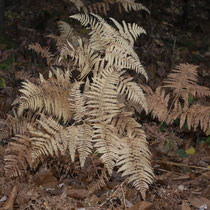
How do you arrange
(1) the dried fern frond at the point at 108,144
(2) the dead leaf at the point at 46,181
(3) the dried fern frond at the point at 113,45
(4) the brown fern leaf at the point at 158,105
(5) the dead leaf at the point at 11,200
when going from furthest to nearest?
1. (4) the brown fern leaf at the point at 158,105
2. (3) the dried fern frond at the point at 113,45
3. (2) the dead leaf at the point at 46,181
4. (1) the dried fern frond at the point at 108,144
5. (5) the dead leaf at the point at 11,200

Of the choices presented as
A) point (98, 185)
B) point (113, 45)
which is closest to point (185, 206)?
point (98, 185)

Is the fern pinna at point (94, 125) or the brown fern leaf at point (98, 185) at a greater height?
the fern pinna at point (94, 125)

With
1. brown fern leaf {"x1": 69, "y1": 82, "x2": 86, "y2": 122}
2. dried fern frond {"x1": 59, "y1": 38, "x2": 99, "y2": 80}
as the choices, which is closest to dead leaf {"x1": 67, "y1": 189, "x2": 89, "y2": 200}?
brown fern leaf {"x1": 69, "y1": 82, "x2": 86, "y2": 122}

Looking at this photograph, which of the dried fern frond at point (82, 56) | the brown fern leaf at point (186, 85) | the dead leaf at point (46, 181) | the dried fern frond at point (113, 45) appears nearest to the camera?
the dead leaf at point (46, 181)

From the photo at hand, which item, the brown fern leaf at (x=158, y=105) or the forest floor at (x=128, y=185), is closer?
the forest floor at (x=128, y=185)

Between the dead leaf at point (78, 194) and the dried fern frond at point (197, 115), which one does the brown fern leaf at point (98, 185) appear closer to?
the dead leaf at point (78, 194)

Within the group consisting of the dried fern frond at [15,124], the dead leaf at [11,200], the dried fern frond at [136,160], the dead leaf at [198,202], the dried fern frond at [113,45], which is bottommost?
the dead leaf at [11,200]

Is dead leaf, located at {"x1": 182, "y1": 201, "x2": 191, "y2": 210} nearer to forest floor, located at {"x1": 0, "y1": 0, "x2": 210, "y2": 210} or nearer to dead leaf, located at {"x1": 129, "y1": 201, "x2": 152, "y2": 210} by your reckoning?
forest floor, located at {"x1": 0, "y1": 0, "x2": 210, "y2": 210}

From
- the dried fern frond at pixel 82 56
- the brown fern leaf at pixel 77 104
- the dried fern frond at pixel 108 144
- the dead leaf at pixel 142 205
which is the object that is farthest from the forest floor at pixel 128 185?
the dried fern frond at pixel 82 56

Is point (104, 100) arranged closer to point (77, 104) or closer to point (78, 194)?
point (77, 104)

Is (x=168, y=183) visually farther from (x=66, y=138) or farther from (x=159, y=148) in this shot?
(x=66, y=138)

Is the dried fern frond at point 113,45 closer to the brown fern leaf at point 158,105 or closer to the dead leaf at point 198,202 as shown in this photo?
the brown fern leaf at point 158,105

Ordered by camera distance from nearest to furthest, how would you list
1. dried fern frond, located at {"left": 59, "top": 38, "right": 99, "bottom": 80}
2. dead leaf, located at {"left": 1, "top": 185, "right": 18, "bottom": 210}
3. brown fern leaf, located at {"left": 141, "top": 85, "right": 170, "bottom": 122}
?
dead leaf, located at {"left": 1, "top": 185, "right": 18, "bottom": 210} → dried fern frond, located at {"left": 59, "top": 38, "right": 99, "bottom": 80} → brown fern leaf, located at {"left": 141, "top": 85, "right": 170, "bottom": 122}

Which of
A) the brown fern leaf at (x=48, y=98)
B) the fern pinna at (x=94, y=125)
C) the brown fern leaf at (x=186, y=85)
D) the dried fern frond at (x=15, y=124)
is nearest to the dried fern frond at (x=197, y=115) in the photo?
the brown fern leaf at (x=186, y=85)
